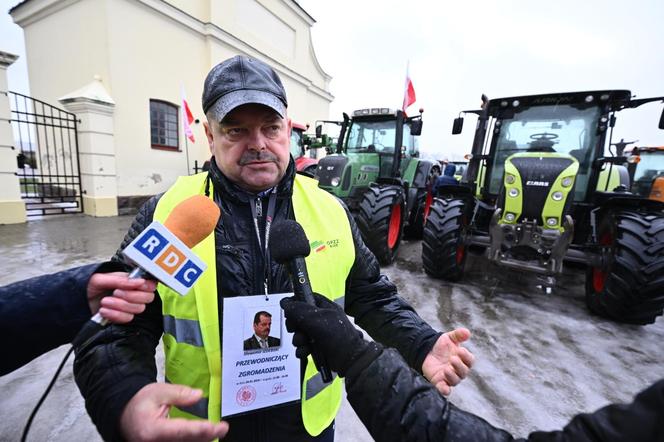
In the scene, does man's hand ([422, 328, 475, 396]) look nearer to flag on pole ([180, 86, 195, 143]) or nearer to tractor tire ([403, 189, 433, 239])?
tractor tire ([403, 189, 433, 239])

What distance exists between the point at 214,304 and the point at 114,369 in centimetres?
31

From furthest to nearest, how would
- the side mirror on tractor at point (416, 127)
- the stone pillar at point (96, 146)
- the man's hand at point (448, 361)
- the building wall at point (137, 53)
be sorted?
the building wall at point (137, 53) < the stone pillar at point (96, 146) < the side mirror on tractor at point (416, 127) < the man's hand at point (448, 361)

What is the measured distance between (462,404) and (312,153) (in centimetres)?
1452

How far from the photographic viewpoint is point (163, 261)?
0.73 m

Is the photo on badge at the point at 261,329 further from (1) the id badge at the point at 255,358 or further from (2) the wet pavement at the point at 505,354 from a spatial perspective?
(2) the wet pavement at the point at 505,354

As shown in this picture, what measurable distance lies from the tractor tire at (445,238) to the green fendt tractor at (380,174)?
70 cm

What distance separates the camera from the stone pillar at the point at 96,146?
24.8 feet

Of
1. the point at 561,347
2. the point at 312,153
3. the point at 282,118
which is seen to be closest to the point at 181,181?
the point at 282,118

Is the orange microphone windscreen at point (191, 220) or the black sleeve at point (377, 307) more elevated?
the orange microphone windscreen at point (191, 220)

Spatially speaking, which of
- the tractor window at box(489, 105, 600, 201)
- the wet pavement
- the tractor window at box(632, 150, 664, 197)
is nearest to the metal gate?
the wet pavement

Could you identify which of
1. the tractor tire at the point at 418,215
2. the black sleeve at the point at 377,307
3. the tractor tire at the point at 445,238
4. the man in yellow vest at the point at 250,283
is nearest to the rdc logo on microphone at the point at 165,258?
the man in yellow vest at the point at 250,283

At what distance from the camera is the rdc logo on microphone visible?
0.70 metres

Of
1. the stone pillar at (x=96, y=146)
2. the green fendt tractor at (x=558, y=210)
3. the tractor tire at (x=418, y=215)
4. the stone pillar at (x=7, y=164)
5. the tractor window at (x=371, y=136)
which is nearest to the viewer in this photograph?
the green fendt tractor at (x=558, y=210)

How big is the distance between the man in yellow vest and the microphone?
0.26 metres
